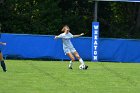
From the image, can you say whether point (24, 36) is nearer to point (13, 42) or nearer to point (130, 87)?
point (13, 42)

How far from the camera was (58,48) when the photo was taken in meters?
29.3

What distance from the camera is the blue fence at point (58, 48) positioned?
2905 cm

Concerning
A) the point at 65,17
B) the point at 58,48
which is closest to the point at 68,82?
the point at 58,48

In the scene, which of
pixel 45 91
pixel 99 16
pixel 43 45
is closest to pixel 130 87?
pixel 45 91

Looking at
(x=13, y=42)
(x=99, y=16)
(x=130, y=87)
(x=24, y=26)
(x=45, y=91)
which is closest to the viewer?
(x=45, y=91)

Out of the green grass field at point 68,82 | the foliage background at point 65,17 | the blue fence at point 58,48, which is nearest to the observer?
the green grass field at point 68,82

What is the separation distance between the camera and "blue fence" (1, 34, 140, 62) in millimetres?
29047

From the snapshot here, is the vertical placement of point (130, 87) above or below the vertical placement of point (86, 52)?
above

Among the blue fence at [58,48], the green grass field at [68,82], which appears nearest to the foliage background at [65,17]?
the blue fence at [58,48]

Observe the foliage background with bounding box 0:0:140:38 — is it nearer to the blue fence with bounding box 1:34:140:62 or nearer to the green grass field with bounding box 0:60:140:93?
the blue fence with bounding box 1:34:140:62

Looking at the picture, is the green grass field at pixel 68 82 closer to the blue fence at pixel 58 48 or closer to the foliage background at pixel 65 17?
the blue fence at pixel 58 48

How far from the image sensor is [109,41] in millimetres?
30094

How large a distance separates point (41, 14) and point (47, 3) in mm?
934

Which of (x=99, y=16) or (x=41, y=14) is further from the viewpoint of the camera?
(x=99, y=16)
